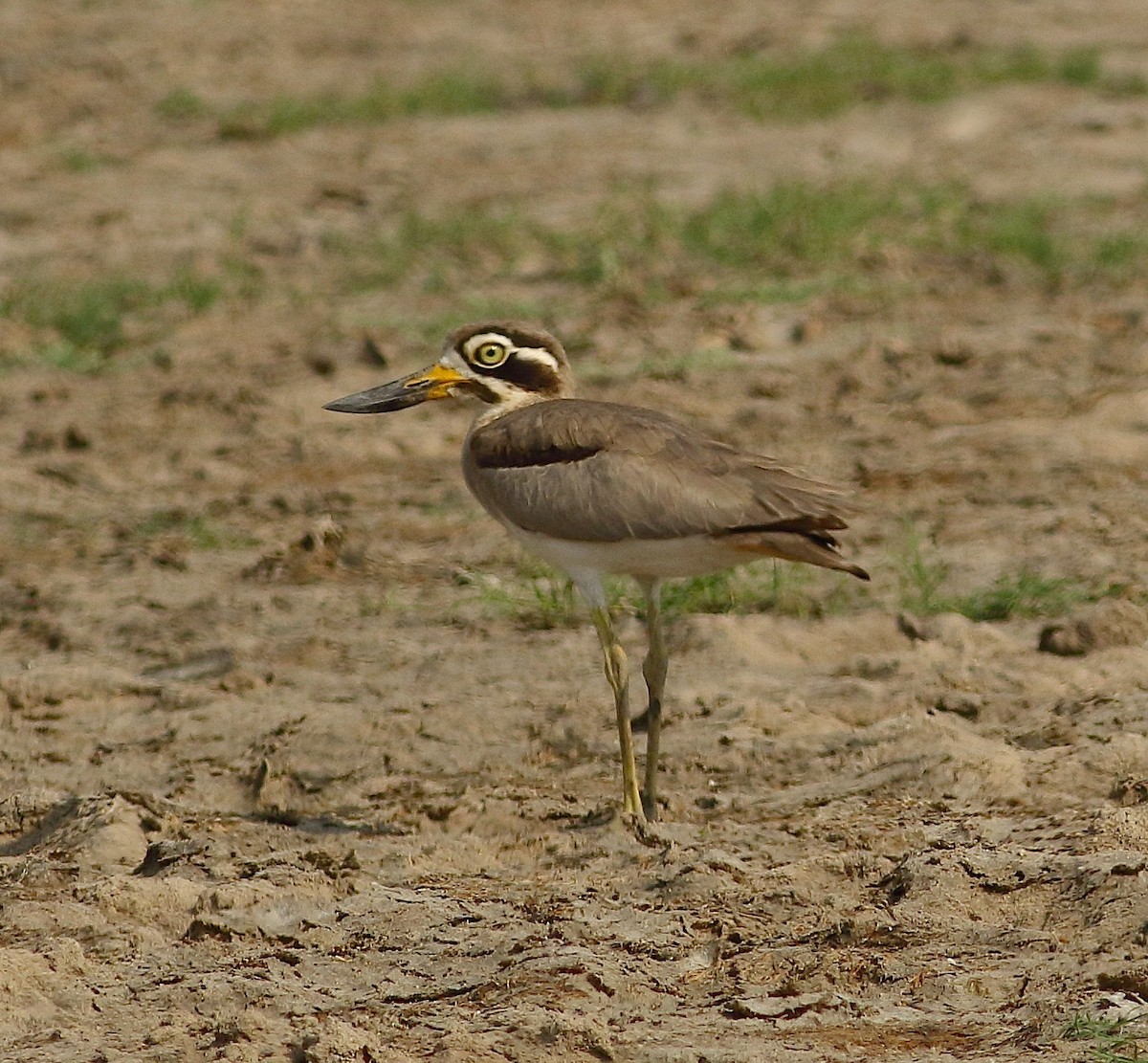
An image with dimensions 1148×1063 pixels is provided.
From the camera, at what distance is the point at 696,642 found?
704cm

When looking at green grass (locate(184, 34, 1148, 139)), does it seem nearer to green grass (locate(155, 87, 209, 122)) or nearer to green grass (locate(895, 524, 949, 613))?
green grass (locate(155, 87, 209, 122))

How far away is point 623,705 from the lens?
5930 mm

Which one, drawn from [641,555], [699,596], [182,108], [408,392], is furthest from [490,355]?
[182,108]

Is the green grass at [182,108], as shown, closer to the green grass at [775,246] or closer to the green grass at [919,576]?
the green grass at [775,246]

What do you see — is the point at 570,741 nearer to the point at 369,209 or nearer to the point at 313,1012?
the point at 313,1012

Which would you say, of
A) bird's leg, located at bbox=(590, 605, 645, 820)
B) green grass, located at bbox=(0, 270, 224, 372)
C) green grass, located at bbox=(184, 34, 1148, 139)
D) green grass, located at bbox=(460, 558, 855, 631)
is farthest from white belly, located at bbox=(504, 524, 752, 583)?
green grass, located at bbox=(184, 34, 1148, 139)

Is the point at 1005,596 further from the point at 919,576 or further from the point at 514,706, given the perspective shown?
the point at 514,706

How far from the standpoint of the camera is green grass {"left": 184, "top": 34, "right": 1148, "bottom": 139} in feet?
47.0

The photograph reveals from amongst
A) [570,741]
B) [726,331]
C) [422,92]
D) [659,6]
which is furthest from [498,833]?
[659,6]

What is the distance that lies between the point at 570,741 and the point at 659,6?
1228cm

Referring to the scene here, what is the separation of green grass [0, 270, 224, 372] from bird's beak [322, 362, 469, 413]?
398 cm

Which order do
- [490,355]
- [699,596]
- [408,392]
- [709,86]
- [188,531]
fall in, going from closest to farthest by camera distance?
[490,355] < [408,392] < [699,596] < [188,531] < [709,86]

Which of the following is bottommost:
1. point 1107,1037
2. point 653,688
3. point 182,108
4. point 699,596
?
point 182,108

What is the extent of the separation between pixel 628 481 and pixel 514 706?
1124 millimetres
